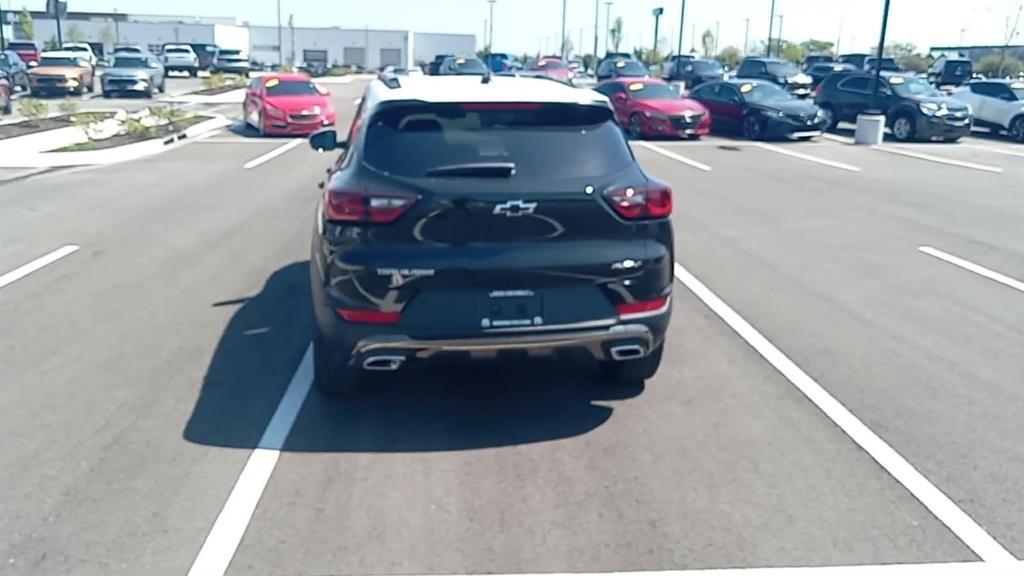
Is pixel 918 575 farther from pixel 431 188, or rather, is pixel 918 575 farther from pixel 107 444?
pixel 107 444

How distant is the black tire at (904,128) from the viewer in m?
24.4

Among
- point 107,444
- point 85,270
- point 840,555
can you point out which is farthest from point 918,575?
point 85,270

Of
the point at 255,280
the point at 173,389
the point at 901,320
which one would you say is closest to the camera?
the point at 173,389

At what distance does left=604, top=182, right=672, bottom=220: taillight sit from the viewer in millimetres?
5117

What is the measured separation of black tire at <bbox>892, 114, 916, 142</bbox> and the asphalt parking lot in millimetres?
15566

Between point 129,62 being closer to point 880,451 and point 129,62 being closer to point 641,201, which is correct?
point 641,201

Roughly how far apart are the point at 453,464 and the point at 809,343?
3.31 meters

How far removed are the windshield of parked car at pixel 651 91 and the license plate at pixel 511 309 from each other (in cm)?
1984

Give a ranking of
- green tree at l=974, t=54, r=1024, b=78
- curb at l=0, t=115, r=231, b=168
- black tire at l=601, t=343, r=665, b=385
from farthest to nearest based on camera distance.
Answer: green tree at l=974, t=54, r=1024, b=78, curb at l=0, t=115, r=231, b=168, black tire at l=601, t=343, r=665, b=385

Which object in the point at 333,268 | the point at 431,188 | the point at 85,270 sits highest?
the point at 431,188

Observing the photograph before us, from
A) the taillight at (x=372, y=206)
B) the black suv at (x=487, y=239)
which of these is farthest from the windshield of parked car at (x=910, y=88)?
the taillight at (x=372, y=206)

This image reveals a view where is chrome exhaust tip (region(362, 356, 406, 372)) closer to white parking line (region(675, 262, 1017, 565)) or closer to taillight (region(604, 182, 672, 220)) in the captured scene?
taillight (region(604, 182, 672, 220))

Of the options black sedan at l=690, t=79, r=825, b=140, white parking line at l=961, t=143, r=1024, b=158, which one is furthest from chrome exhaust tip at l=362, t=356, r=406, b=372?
white parking line at l=961, t=143, r=1024, b=158

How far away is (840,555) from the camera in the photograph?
409cm
